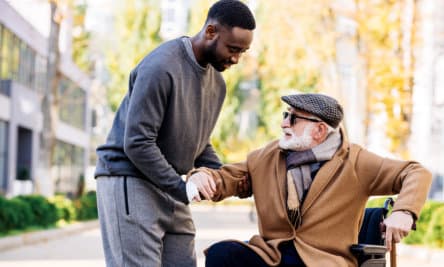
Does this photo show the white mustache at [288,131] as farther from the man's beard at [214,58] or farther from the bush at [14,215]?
the bush at [14,215]

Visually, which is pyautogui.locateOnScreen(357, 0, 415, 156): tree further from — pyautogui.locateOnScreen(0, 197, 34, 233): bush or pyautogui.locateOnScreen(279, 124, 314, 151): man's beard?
pyautogui.locateOnScreen(279, 124, 314, 151): man's beard

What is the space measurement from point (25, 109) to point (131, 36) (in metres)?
12.7

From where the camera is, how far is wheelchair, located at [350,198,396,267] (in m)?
4.11

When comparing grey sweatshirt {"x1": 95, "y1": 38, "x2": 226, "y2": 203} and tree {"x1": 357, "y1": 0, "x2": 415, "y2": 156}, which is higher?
tree {"x1": 357, "y1": 0, "x2": 415, "y2": 156}

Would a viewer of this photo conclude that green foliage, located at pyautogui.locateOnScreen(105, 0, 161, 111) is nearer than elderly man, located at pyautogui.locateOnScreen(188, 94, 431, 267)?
No

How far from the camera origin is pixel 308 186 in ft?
14.1

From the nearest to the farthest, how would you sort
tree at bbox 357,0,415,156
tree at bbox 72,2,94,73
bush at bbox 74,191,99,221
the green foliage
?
1. tree at bbox 357,0,415,156
2. bush at bbox 74,191,99,221
3. the green foliage
4. tree at bbox 72,2,94,73

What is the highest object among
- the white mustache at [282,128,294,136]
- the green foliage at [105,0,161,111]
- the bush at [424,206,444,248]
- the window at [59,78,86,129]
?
the green foliage at [105,0,161,111]

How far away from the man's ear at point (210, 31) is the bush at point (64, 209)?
19400 millimetres

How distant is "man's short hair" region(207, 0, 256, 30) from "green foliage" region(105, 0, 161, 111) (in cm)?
4511

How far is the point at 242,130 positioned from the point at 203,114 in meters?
61.9

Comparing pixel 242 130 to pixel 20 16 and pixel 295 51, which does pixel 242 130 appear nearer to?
pixel 20 16

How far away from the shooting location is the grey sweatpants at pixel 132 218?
427 cm

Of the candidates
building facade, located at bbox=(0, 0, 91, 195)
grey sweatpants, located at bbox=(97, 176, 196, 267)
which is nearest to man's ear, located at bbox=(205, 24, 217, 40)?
grey sweatpants, located at bbox=(97, 176, 196, 267)
